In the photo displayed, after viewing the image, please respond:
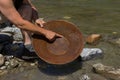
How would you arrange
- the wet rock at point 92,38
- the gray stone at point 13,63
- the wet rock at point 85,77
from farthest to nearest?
1. the wet rock at point 92,38
2. the gray stone at point 13,63
3. the wet rock at point 85,77

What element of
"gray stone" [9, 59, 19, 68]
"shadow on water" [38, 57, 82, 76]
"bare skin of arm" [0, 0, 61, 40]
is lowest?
"shadow on water" [38, 57, 82, 76]

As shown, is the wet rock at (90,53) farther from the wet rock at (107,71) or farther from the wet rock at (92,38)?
the wet rock at (92,38)

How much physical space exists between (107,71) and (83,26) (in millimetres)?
2095

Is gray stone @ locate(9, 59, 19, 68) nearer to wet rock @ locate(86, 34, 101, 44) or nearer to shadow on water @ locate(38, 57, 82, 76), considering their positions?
shadow on water @ locate(38, 57, 82, 76)

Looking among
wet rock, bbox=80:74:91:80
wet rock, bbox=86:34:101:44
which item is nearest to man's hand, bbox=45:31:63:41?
wet rock, bbox=80:74:91:80

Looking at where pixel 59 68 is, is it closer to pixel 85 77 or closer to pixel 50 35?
pixel 85 77

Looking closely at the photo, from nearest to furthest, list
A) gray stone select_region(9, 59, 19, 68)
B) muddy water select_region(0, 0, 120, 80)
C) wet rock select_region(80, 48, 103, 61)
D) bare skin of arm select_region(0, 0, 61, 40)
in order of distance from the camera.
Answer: bare skin of arm select_region(0, 0, 61, 40)
muddy water select_region(0, 0, 120, 80)
gray stone select_region(9, 59, 19, 68)
wet rock select_region(80, 48, 103, 61)

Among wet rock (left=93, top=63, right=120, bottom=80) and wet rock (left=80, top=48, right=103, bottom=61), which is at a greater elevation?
wet rock (left=80, top=48, right=103, bottom=61)

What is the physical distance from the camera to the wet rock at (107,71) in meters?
4.70

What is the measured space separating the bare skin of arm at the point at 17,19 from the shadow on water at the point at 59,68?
0.54m

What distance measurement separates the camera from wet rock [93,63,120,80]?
470cm

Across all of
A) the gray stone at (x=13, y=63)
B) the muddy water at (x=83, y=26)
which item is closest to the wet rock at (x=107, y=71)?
the muddy water at (x=83, y=26)

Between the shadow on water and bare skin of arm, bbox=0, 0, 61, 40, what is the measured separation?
54 centimetres

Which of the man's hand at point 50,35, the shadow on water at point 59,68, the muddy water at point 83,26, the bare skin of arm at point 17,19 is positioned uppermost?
the bare skin of arm at point 17,19
